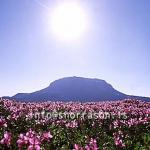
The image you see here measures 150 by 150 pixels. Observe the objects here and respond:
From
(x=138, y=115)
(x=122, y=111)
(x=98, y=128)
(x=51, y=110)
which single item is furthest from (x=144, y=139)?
(x=51, y=110)

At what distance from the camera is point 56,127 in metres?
15.4

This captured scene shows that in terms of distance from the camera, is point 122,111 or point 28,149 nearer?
point 28,149

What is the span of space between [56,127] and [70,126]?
84cm

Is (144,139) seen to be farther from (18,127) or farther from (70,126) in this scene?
(18,127)

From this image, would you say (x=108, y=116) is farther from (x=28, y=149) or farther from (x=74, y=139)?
(x=28, y=149)

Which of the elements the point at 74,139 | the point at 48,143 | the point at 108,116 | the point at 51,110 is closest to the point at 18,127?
the point at 74,139

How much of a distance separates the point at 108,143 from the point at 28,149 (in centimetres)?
554

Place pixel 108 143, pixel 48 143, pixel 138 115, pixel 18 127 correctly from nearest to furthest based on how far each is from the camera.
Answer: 1. pixel 48 143
2. pixel 108 143
3. pixel 18 127
4. pixel 138 115

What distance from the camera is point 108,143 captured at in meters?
12.1

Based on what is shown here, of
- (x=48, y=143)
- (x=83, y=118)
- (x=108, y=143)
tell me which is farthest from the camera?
(x=83, y=118)

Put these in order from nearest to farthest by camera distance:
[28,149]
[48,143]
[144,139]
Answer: [28,149] → [48,143] → [144,139]

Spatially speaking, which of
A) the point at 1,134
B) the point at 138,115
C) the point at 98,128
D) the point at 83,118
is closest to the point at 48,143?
the point at 1,134

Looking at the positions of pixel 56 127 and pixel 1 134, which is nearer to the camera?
pixel 1 134

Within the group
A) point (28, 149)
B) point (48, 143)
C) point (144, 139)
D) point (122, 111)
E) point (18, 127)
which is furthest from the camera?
point (122, 111)
